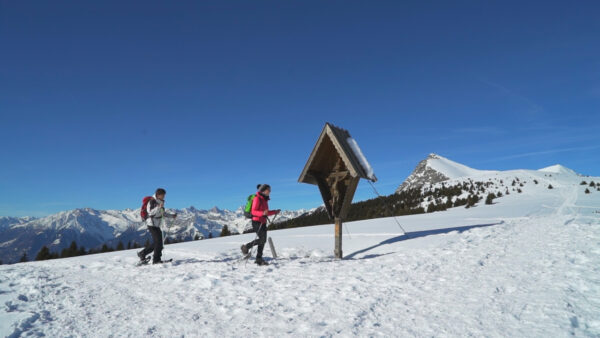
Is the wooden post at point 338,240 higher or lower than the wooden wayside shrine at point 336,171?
lower

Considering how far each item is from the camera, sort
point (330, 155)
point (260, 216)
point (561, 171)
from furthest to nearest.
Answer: point (561, 171) < point (330, 155) < point (260, 216)

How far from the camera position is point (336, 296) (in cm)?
534

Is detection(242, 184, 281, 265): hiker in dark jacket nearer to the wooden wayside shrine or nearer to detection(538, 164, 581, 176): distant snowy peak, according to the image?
the wooden wayside shrine

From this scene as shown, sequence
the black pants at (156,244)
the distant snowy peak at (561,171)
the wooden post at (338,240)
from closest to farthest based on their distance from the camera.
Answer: the black pants at (156,244), the wooden post at (338,240), the distant snowy peak at (561,171)

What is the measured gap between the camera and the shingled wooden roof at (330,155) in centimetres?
964

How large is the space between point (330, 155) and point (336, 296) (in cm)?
632

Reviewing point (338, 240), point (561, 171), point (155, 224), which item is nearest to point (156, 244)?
point (155, 224)

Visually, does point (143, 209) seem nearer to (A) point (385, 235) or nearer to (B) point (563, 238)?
(A) point (385, 235)

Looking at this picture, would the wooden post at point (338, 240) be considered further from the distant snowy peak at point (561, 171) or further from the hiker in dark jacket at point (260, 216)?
the distant snowy peak at point (561, 171)

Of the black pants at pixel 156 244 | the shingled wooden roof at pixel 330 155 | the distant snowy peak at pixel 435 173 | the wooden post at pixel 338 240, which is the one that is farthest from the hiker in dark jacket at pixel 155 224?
the distant snowy peak at pixel 435 173

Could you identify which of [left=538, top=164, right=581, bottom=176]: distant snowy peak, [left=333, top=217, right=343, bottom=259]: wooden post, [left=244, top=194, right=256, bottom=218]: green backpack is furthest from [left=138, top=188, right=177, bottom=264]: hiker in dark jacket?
[left=538, top=164, right=581, bottom=176]: distant snowy peak

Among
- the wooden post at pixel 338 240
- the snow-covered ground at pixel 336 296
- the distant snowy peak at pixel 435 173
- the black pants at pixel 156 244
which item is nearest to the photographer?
the snow-covered ground at pixel 336 296

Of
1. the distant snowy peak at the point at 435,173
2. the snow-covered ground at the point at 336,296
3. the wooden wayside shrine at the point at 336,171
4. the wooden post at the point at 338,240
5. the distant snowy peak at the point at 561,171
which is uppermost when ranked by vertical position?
the distant snowy peak at the point at 435,173

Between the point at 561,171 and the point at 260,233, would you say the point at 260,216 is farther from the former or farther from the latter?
the point at 561,171
